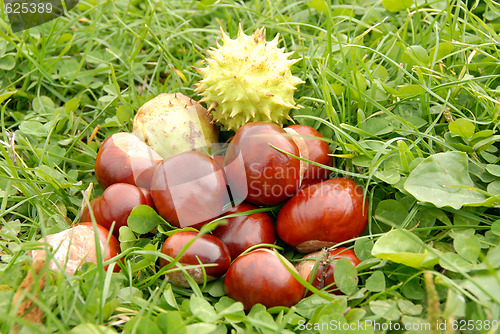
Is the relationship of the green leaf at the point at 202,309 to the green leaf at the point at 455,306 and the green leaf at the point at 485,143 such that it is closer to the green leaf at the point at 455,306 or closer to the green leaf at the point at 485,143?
the green leaf at the point at 455,306

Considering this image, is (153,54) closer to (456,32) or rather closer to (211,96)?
(211,96)

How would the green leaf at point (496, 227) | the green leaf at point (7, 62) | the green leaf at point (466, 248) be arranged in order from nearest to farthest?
the green leaf at point (466, 248) → the green leaf at point (496, 227) → the green leaf at point (7, 62)

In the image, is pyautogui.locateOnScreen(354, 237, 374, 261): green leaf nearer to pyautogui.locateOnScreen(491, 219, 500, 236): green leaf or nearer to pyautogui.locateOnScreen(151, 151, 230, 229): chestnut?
pyautogui.locateOnScreen(491, 219, 500, 236): green leaf

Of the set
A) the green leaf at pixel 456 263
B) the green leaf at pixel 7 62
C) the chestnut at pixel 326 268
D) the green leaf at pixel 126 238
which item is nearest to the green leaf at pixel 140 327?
the green leaf at pixel 126 238

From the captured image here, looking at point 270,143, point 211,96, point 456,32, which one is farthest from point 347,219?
point 456,32

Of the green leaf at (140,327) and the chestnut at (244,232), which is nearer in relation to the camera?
the green leaf at (140,327)

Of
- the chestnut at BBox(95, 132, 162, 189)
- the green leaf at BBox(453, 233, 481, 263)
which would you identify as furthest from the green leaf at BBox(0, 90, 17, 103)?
the green leaf at BBox(453, 233, 481, 263)
